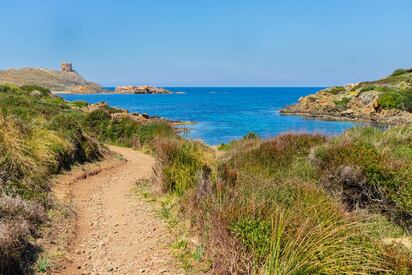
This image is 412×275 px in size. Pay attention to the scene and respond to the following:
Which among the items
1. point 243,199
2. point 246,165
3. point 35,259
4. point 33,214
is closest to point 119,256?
point 35,259

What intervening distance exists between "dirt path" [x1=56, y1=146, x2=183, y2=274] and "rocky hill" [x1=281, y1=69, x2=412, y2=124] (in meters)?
40.7

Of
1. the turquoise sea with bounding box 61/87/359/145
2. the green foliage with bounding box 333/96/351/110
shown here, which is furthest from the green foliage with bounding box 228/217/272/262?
the green foliage with bounding box 333/96/351/110

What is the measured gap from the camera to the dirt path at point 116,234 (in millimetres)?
6555

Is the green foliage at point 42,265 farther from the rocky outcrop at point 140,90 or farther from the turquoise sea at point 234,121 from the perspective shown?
the rocky outcrop at point 140,90

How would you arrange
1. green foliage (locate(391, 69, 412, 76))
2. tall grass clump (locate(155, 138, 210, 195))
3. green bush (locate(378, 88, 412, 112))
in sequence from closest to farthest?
tall grass clump (locate(155, 138, 210, 195)) → green bush (locate(378, 88, 412, 112)) → green foliage (locate(391, 69, 412, 76))

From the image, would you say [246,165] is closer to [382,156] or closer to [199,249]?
[382,156]

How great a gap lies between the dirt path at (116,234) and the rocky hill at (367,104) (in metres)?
40.7

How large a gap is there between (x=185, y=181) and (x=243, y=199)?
3.43m

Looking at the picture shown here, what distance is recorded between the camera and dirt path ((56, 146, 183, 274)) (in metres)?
6.55

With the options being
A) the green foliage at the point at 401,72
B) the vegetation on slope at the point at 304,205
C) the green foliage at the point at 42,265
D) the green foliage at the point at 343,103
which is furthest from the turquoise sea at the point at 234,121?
the green foliage at the point at 401,72

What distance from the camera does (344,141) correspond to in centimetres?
1199

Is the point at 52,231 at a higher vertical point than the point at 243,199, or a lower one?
lower

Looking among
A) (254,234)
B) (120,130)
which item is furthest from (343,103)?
(254,234)

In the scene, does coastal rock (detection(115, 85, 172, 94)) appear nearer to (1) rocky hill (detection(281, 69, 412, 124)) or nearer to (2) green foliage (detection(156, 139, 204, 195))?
(1) rocky hill (detection(281, 69, 412, 124))
